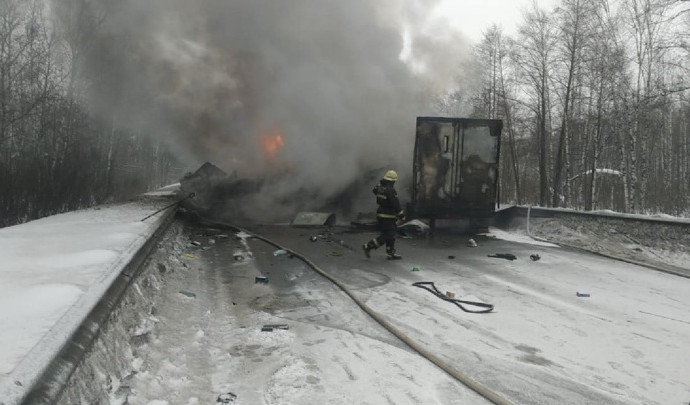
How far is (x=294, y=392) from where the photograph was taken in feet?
9.54

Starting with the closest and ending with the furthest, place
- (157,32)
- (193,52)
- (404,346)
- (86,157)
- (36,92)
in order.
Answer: (404,346), (157,32), (193,52), (86,157), (36,92)

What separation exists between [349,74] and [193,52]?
5147 millimetres

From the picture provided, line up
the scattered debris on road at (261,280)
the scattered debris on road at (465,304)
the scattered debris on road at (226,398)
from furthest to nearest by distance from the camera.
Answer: the scattered debris on road at (261,280)
the scattered debris on road at (465,304)
the scattered debris on road at (226,398)

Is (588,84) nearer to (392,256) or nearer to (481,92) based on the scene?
(481,92)

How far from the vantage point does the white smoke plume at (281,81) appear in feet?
44.7

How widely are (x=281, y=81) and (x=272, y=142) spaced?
1.98 meters

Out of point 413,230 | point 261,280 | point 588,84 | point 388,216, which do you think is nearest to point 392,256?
point 388,216

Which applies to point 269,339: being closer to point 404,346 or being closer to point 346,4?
point 404,346

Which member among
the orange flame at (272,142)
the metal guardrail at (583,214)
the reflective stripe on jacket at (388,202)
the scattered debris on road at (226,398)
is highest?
the orange flame at (272,142)

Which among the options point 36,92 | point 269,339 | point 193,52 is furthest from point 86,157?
point 269,339

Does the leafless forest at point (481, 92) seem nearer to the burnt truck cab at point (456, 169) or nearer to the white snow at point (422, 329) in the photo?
the burnt truck cab at point (456, 169)

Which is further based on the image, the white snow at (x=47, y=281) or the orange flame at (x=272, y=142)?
the orange flame at (x=272, y=142)

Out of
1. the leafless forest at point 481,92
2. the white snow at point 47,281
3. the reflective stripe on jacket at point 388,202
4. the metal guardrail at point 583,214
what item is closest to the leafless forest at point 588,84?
the leafless forest at point 481,92

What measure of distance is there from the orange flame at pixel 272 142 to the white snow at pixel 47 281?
756 centimetres
